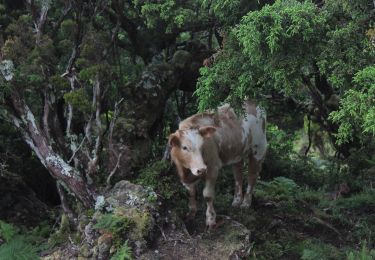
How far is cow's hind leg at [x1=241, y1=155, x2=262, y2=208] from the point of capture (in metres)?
9.73

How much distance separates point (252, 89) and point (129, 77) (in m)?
4.02

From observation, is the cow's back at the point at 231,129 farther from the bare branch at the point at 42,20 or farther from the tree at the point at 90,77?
the bare branch at the point at 42,20

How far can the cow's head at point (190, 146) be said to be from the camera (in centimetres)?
768

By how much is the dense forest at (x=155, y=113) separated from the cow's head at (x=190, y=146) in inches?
23.4

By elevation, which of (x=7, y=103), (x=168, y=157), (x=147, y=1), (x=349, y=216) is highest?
(x=147, y=1)

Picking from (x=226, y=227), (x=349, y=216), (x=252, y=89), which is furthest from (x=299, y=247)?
(x=252, y=89)

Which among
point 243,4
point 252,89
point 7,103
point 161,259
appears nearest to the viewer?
point 252,89

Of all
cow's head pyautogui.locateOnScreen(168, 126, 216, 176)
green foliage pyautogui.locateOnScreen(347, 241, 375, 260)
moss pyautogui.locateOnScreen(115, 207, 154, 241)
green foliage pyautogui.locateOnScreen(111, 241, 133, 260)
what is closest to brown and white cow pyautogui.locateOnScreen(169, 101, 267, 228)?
cow's head pyautogui.locateOnScreen(168, 126, 216, 176)

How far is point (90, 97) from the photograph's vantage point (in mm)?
10180

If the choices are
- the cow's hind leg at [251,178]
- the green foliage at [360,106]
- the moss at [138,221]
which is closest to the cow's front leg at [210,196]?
the moss at [138,221]

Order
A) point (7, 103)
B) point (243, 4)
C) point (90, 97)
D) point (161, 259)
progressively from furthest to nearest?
1. point (90, 97)
2. point (7, 103)
3. point (243, 4)
4. point (161, 259)

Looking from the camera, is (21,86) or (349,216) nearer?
(21,86)

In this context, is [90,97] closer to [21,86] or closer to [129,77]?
[129,77]

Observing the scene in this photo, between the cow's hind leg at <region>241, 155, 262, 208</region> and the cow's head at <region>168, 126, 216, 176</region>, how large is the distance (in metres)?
2.06
